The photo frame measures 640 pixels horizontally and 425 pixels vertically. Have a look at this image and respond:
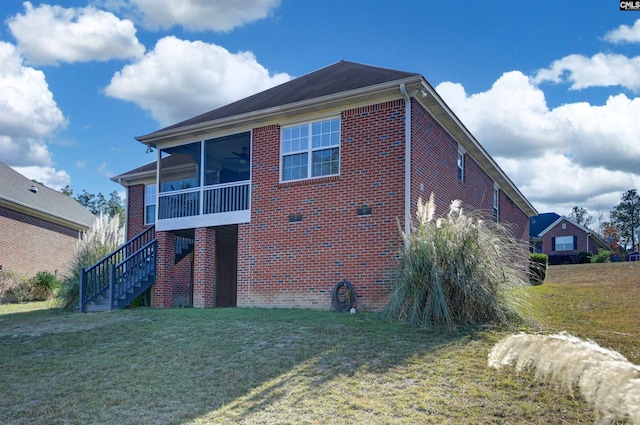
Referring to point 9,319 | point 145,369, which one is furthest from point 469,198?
point 9,319

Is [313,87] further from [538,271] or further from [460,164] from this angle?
[538,271]

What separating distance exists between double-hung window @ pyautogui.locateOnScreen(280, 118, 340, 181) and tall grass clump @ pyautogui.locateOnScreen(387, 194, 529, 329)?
403cm

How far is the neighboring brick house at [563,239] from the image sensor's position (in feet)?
143

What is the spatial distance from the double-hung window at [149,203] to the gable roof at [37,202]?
7.57 m

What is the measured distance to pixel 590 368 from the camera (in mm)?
1533

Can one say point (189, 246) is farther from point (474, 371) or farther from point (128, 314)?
point (474, 371)

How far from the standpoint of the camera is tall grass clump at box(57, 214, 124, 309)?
14.5 meters

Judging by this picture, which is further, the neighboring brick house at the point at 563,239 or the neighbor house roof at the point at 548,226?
the neighbor house roof at the point at 548,226

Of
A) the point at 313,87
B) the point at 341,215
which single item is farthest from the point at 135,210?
the point at 341,215

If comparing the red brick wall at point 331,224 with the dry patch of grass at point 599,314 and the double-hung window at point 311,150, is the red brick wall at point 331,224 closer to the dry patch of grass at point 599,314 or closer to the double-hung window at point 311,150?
the double-hung window at point 311,150

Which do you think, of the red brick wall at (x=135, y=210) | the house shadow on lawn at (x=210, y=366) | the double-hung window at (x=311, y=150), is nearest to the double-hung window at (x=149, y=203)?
A: the red brick wall at (x=135, y=210)

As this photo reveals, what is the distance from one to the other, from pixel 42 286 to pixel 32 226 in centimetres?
414

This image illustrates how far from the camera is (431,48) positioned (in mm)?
12422

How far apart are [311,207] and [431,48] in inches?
177
